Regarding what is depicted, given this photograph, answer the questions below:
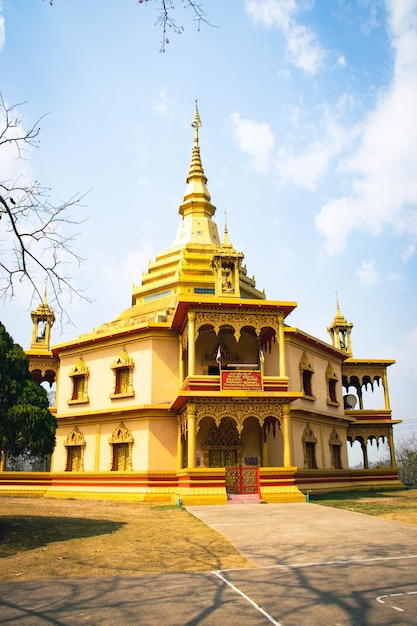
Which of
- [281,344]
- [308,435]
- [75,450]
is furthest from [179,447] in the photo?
[308,435]

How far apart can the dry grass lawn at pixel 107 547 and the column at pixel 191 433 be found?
206 inches

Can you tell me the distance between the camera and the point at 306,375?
2864cm

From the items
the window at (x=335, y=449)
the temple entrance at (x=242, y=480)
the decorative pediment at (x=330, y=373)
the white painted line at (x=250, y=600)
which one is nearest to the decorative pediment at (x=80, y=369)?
the temple entrance at (x=242, y=480)

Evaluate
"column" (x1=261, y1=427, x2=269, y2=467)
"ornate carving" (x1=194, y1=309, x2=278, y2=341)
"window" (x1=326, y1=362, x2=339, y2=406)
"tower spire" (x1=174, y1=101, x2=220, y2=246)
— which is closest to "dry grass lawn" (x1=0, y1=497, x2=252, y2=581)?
"ornate carving" (x1=194, y1=309, x2=278, y2=341)

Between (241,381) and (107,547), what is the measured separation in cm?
1186

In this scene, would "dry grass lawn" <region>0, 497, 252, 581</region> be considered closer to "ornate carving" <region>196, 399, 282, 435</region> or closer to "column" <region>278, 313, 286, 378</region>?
"ornate carving" <region>196, 399, 282, 435</region>

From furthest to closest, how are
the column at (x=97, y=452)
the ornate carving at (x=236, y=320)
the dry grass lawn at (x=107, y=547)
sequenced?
the column at (x=97, y=452) → the ornate carving at (x=236, y=320) → the dry grass lawn at (x=107, y=547)

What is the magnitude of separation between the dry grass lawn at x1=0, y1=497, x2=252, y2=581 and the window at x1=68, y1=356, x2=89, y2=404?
1266cm

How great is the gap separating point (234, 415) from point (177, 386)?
458cm

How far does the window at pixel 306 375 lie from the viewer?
91.7ft

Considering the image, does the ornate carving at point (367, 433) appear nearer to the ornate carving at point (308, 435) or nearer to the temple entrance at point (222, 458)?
the ornate carving at point (308, 435)

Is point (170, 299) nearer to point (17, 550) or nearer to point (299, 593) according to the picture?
point (17, 550)

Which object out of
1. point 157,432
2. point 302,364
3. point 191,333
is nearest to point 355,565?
point 191,333

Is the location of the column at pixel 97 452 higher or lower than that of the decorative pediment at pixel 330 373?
lower
